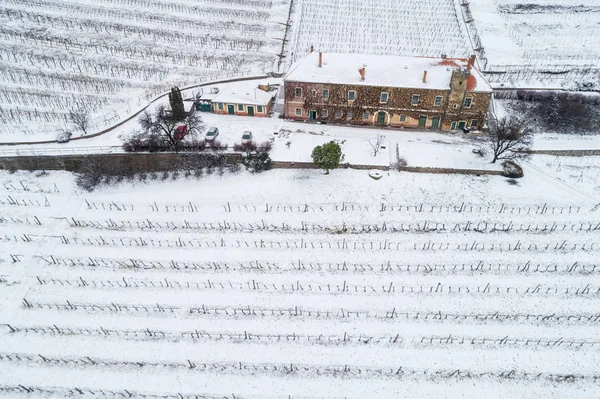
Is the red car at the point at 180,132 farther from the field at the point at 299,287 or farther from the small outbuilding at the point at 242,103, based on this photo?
the small outbuilding at the point at 242,103

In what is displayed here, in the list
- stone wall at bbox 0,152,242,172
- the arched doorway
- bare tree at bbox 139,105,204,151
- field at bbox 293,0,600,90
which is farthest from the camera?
field at bbox 293,0,600,90

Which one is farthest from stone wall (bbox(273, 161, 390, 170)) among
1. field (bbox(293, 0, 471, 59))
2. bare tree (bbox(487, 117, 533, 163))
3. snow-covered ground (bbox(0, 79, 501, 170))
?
field (bbox(293, 0, 471, 59))

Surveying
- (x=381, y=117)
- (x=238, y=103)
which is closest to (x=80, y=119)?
(x=238, y=103)

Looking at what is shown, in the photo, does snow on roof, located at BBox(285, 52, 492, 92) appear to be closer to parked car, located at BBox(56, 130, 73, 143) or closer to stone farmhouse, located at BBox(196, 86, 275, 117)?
stone farmhouse, located at BBox(196, 86, 275, 117)

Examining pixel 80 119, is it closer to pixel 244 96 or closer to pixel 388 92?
pixel 244 96

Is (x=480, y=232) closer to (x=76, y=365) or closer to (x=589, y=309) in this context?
(x=589, y=309)

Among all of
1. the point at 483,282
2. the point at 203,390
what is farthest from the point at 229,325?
the point at 483,282

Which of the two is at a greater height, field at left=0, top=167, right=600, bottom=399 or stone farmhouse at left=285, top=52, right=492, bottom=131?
stone farmhouse at left=285, top=52, right=492, bottom=131

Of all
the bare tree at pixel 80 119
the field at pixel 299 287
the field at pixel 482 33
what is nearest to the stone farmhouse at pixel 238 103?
the field at pixel 299 287
